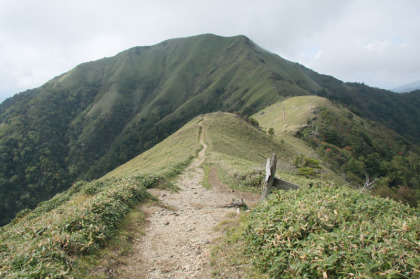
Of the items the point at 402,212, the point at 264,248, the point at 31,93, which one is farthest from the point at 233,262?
the point at 31,93

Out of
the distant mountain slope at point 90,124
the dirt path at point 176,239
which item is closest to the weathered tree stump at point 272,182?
the dirt path at point 176,239

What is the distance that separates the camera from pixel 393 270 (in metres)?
3.69

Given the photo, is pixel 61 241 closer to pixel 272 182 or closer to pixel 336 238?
pixel 336 238

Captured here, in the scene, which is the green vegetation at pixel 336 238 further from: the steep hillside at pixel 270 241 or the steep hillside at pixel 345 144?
the steep hillside at pixel 345 144

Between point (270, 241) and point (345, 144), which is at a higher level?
point (270, 241)

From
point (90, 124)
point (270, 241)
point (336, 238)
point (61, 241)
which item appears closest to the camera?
point (336, 238)

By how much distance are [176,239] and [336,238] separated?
5513 mm

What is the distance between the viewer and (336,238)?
15.8 ft

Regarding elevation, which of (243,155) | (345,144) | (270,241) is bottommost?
(345,144)

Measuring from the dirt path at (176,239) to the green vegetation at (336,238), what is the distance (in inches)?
69.1

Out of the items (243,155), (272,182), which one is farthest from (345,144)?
(272,182)

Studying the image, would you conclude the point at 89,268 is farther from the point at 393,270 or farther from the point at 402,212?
the point at 402,212

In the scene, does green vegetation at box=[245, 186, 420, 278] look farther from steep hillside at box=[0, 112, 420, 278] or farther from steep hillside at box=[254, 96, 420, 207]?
steep hillside at box=[254, 96, 420, 207]

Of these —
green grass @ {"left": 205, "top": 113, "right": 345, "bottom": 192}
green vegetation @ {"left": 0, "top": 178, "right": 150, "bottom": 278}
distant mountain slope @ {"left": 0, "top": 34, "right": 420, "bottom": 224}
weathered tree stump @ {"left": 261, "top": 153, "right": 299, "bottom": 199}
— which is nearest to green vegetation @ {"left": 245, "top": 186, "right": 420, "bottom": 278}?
weathered tree stump @ {"left": 261, "top": 153, "right": 299, "bottom": 199}
